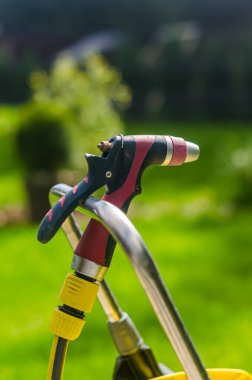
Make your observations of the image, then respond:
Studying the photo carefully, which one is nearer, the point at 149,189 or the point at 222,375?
the point at 222,375

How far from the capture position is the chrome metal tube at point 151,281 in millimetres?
1278

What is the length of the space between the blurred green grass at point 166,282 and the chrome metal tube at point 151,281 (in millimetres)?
2335

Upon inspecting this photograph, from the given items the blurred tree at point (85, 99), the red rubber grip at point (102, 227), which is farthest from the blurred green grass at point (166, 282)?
the red rubber grip at point (102, 227)

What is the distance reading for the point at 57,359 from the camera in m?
1.52

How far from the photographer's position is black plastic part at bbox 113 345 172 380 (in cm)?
199

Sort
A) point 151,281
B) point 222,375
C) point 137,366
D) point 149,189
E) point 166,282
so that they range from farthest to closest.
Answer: point 149,189, point 166,282, point 137,366, point 222,375, point 151,281

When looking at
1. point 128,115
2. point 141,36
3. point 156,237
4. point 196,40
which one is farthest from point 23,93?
point 156,237

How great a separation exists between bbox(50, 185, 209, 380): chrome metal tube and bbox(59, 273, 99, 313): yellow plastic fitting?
6.2 inches

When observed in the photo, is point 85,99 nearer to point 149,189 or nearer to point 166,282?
point 149,189

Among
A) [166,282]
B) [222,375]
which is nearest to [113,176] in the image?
[222,375]

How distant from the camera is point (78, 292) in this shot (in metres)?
1.48

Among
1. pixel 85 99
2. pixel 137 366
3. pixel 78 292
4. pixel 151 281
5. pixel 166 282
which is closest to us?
pixel 151 281

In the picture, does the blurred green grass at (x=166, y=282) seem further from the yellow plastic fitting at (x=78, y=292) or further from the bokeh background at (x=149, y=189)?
the yellow plastic fitting at (x=78, y=292)

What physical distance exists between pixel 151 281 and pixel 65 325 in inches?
11.3
